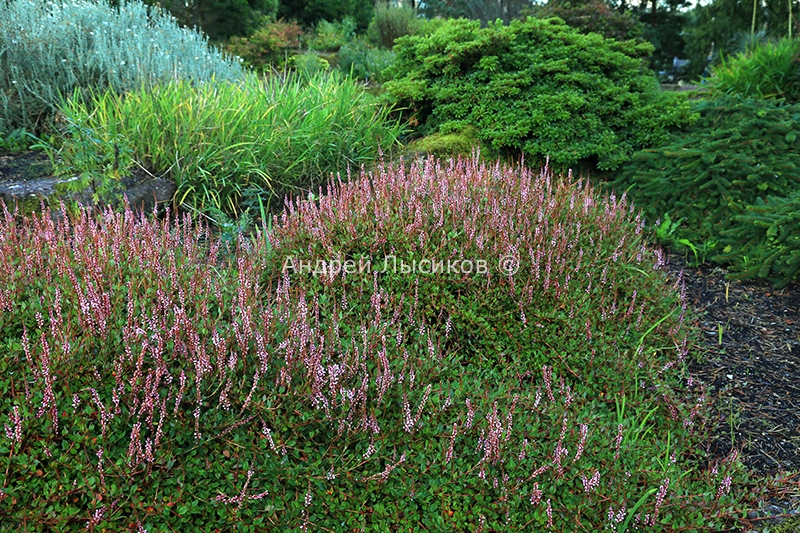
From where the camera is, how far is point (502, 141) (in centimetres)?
547

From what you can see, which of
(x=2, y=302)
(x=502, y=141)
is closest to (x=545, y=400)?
(x=2, y=302)

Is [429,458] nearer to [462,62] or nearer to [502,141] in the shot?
[502,141]

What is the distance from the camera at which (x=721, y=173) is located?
15.6 feet

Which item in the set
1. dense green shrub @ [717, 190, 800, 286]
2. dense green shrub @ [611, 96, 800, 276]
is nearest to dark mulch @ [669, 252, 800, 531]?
dense green shrub @ [717, 190, 800, 286]

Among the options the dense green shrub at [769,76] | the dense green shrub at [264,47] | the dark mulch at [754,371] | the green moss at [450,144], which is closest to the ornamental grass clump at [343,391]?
the dark mulch at [754,371]

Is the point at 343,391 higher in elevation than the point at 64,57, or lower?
lower

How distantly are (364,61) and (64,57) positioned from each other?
5.41 metres

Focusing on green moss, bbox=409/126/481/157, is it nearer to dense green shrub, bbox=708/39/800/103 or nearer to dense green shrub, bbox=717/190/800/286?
dense green shrub, bbox=717/190/800/286

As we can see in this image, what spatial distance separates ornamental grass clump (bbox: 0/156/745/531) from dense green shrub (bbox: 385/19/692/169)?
7.53 ft

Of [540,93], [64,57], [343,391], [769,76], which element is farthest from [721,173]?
[64,57]

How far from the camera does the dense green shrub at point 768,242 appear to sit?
388 cm

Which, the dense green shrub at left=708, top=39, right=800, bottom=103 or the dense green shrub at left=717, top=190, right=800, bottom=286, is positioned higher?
the dense green shrub at left=708, top=39, right=800, bottom=103

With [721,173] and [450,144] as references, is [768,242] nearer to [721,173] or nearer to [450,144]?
[721,173]

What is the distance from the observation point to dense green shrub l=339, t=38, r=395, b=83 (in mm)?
9352
